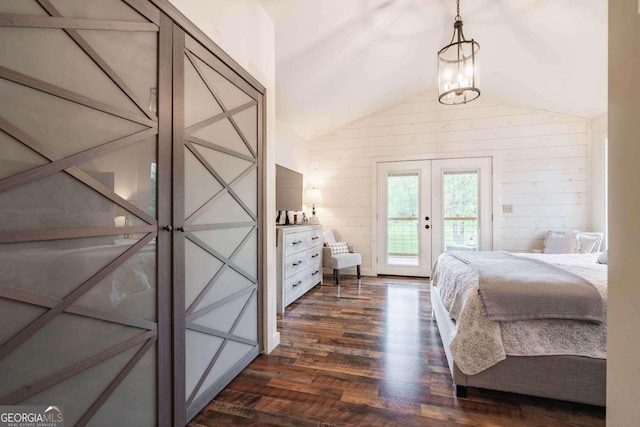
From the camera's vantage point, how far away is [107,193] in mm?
1094

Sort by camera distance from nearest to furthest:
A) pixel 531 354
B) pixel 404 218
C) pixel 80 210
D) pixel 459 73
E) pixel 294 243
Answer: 1. pixel 80 210
2. pixel 531 354
3. pixel 459 73
4. pixel 294 243
5. pixel 404 218

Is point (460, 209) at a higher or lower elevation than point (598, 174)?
lower

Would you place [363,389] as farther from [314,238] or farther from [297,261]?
[314,238]

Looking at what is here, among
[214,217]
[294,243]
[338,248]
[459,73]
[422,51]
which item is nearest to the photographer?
[214,217]

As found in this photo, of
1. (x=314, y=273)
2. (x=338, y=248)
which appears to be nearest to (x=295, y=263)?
(x=314, y=273)

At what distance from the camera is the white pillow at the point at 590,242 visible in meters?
3.54

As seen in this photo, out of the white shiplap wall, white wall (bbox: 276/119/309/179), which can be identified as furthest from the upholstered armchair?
white wall (bbox: 276/119/309/179)

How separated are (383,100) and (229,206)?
351 centimetres

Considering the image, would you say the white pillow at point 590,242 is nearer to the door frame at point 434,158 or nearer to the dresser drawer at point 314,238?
the door frame at point 434,158

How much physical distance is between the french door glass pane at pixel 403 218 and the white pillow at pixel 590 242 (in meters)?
2.02

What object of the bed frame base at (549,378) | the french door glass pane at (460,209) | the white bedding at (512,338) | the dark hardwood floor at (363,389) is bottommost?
the dark hardwood floor at (363,389)

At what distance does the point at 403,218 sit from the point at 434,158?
1.07 metres

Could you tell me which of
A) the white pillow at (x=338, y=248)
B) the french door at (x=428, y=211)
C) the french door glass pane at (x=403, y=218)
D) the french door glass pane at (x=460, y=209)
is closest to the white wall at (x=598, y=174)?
the french door at (x=428, y=211)

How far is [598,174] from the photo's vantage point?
3.80 metres
